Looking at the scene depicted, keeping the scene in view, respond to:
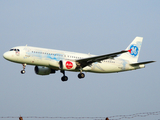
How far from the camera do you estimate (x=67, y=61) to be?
168 ft

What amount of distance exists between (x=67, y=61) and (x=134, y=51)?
17.1 meters

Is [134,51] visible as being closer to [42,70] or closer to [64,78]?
[64,78]

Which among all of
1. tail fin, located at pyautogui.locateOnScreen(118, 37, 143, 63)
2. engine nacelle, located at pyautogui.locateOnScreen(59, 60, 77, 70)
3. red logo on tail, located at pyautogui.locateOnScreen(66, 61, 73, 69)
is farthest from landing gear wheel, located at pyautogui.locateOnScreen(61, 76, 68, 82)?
tail fin, located at pyautogui.locateOnScreen(118, 37, 143, 63)

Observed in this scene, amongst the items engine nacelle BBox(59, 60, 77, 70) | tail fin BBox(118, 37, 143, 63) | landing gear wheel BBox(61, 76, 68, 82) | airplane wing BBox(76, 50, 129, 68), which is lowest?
landing gear wheel BBox(61, 76, 68, 82)

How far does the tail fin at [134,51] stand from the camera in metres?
60.0

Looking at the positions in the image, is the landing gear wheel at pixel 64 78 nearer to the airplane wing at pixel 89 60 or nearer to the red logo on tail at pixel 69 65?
the airplane wing at pixel 89 60

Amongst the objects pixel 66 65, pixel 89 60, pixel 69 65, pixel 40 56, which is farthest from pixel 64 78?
pixel 40 56

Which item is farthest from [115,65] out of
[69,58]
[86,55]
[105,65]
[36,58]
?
[36,58]

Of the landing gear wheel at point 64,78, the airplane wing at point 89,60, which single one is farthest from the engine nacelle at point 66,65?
the landing gear wheel at point 64,78

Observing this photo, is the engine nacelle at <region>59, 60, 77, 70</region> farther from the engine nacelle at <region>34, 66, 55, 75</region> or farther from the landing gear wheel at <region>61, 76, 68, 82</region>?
the landing gear wheel at <region>61, 76, 68, 82</region>

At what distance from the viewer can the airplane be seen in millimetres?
49094

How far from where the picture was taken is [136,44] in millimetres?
63469

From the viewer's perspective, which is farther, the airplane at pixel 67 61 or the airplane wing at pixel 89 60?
the airplane wing at pixel 89 60

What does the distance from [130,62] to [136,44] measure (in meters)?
6.26
